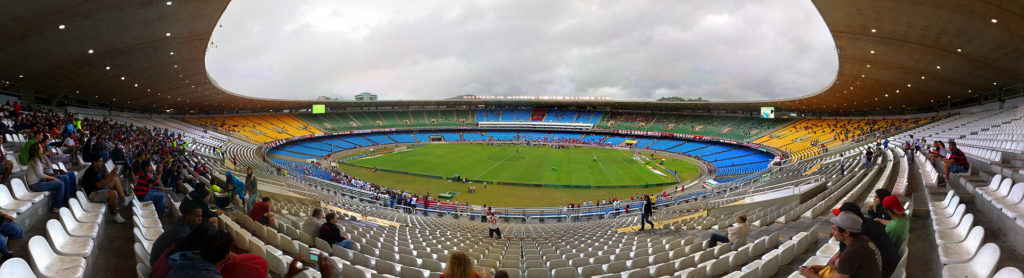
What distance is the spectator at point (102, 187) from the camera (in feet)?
22.6

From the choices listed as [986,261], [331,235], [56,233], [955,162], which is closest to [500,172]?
[955,162]

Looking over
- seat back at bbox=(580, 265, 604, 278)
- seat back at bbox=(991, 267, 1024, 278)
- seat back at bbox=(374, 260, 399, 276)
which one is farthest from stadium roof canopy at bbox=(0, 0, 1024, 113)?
seat back at bbox=(991, 267, 1024, 278)

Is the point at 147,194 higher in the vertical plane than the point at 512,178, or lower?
higher

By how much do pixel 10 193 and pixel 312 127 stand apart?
6045 cm

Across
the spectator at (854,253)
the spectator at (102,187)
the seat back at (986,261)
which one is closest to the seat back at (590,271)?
the spectator at (854,253)

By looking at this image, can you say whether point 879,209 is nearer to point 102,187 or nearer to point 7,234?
point 7,234

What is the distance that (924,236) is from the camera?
19.0 ft

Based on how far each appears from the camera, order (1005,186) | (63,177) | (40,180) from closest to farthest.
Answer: (1005,186), (40,180), (63,177)

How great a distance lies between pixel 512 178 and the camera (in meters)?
34.6

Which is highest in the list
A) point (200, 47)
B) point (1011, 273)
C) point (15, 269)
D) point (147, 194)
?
point (200, 47)

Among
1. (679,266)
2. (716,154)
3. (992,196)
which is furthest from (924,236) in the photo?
(716,154)

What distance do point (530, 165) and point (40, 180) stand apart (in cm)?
3588

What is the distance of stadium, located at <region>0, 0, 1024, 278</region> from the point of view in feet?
15.8

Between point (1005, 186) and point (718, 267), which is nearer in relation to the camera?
point (718, 267)
